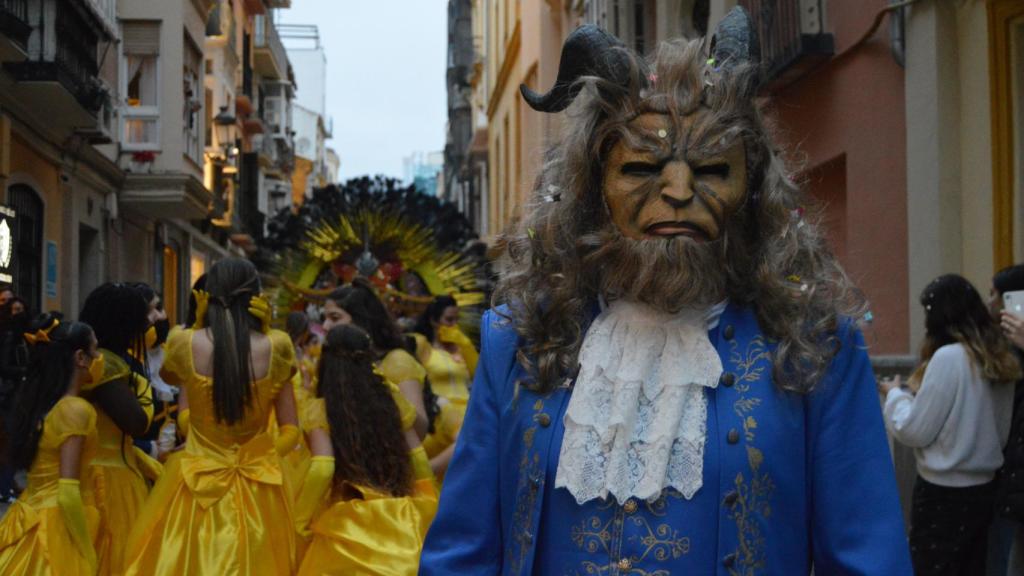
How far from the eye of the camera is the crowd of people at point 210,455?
640cm

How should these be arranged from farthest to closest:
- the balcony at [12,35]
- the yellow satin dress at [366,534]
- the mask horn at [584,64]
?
1. the balcony at [12,35]
2. the yellow satin dress at [366,534]
3. the mask horn at [584,64]

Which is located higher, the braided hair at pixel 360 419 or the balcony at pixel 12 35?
the balcony at pixel 12 35

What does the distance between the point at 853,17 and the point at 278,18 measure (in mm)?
61787

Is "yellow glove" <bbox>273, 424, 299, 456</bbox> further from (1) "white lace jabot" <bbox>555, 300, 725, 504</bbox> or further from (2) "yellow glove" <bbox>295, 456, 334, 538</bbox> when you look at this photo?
(1) "white lace jabot" <bbox>555, 300, 725, 504</bbox>

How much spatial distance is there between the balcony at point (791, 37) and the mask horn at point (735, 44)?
750cm

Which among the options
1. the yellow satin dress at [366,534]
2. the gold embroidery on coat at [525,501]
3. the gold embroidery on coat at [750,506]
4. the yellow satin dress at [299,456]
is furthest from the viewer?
the yellow satin dress at [299,456]

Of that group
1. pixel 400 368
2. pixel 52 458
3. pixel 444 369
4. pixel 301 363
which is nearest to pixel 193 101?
pixel 301 363

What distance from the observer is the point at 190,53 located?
2702cm

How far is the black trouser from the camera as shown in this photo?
6617mm

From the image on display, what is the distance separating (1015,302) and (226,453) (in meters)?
3.46

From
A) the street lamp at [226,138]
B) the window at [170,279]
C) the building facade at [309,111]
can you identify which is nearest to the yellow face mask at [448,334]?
the window at [170,279]

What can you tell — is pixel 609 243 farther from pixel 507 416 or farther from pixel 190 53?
pixel 190 53

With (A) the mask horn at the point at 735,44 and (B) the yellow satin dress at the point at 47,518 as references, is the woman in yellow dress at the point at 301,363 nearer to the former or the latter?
(B) the yellow satin dress at the point at 47,518

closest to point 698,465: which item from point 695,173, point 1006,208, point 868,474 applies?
point 868,474
